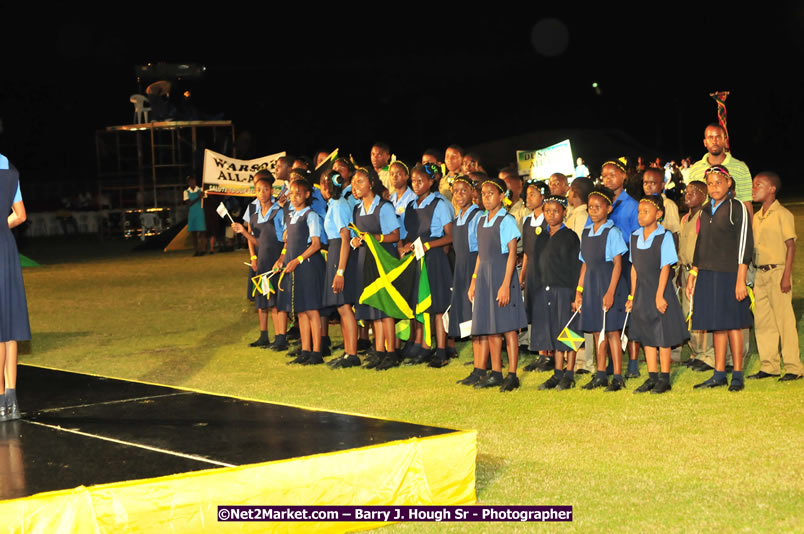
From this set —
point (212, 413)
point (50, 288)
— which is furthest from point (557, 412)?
point (50, 288)

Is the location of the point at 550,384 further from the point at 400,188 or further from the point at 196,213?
the point at 196,213

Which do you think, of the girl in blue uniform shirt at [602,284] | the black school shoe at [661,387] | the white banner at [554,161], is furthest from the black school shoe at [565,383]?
the white banner at [554,161]

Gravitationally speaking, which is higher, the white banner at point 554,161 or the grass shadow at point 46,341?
the white banner at point 554,161

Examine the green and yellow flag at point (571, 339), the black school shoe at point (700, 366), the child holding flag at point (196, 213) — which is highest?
the child holding flag at point (196, 213)

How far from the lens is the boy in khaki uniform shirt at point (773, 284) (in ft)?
27.1

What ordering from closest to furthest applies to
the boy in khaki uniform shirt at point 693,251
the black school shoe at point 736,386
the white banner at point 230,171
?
1. the black school shoe at point 736,386
2. the boy in khaki uniform shirt at point 693,251
3. the white banner at point 230,171

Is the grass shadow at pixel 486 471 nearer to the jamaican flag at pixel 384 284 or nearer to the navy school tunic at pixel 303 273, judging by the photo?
the jamaican flag at pixel 384 284

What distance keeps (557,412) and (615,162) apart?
8.30 feet

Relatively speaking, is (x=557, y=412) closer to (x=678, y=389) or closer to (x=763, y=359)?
(x=678, y=389)

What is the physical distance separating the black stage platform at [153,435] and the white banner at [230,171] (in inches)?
480

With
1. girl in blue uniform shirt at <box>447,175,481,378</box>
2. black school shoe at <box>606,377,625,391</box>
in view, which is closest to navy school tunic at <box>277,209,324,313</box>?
girl in blue uniform shirt at <box>447,175,481,378</box>

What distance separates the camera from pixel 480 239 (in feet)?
27.6

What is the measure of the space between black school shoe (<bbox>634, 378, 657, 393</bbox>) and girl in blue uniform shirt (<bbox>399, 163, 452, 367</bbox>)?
2.15 meters

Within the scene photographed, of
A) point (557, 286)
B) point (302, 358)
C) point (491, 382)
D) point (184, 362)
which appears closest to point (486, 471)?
point (491, 382)
